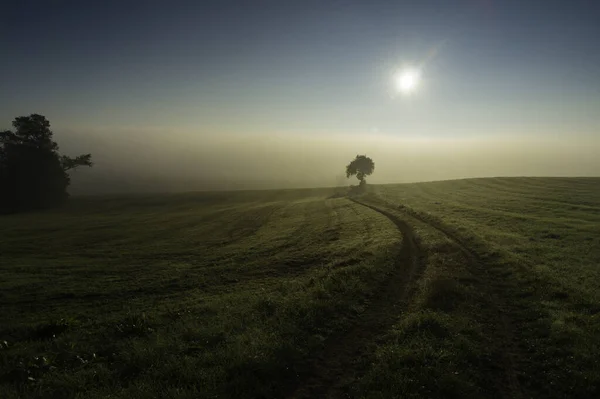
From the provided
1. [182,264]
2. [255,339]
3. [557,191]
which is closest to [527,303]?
[255,339]

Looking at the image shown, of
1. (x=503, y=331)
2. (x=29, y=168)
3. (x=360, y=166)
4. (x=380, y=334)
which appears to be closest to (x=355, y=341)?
(x=380, y=334)

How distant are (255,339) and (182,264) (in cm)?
1776

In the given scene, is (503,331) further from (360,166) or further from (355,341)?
(360,166)

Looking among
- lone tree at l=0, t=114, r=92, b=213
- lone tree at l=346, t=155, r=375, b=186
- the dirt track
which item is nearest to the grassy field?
the dirt track

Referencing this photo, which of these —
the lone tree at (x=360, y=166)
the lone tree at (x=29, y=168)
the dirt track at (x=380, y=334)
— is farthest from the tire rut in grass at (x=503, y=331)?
the lone tree at (x=29, y=168)

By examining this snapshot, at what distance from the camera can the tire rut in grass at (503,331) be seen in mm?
10333

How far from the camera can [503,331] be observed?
45.1 ft

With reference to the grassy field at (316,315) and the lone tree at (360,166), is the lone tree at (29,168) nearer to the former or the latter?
the grassy field at (316,315)

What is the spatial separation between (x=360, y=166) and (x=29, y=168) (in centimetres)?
9054

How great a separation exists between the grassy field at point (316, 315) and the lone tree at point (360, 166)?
228ft

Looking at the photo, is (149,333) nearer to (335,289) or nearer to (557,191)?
(335,289)

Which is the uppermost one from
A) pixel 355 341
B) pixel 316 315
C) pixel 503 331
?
pixel 316 315

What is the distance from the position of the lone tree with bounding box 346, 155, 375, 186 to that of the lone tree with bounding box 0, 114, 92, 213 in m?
83.2

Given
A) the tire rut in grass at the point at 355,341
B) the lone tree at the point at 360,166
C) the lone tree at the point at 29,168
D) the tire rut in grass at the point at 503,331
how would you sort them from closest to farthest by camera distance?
the tire rut in grass at the point at 503,331 < the tire rut in grass at the point at 355,341 < the lone tree at the point at 29,168 < the lone tree at the point at 360,166
